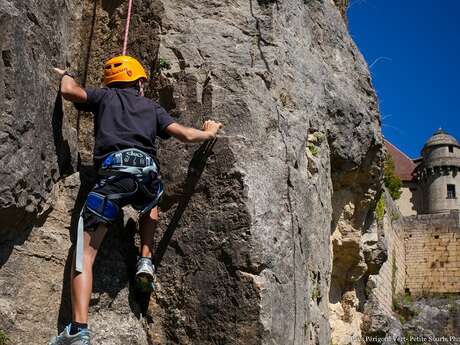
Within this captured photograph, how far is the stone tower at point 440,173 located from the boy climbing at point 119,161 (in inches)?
1680

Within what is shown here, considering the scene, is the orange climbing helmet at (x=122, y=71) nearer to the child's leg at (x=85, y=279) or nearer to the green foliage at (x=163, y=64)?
the green foliage at (x=163, y=64)

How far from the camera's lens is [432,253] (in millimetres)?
31031

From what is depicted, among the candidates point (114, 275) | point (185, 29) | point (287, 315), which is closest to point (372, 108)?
point (185, 29)

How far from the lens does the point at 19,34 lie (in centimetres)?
412

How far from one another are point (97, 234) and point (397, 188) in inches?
1548

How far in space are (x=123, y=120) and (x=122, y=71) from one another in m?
0.42

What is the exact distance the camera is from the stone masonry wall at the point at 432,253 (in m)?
30.8

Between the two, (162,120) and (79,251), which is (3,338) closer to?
(79,251)

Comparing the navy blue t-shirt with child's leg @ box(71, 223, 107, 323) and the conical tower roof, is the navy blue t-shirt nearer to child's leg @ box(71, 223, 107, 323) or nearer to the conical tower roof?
child's leg @ box(71, 223, 107, 323)

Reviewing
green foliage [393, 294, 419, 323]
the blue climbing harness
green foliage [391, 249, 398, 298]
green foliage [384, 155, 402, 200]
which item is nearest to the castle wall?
green foliage [384, 155, 402, 200]

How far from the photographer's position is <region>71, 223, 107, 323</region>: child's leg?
3906 millimetres

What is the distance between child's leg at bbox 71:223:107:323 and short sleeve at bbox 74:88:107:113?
847 millimetres

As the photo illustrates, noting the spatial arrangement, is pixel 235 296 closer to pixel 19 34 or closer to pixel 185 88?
pixel 185 88

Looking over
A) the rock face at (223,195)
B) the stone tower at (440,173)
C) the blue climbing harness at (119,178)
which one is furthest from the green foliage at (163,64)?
the stone tower at (440,173)
